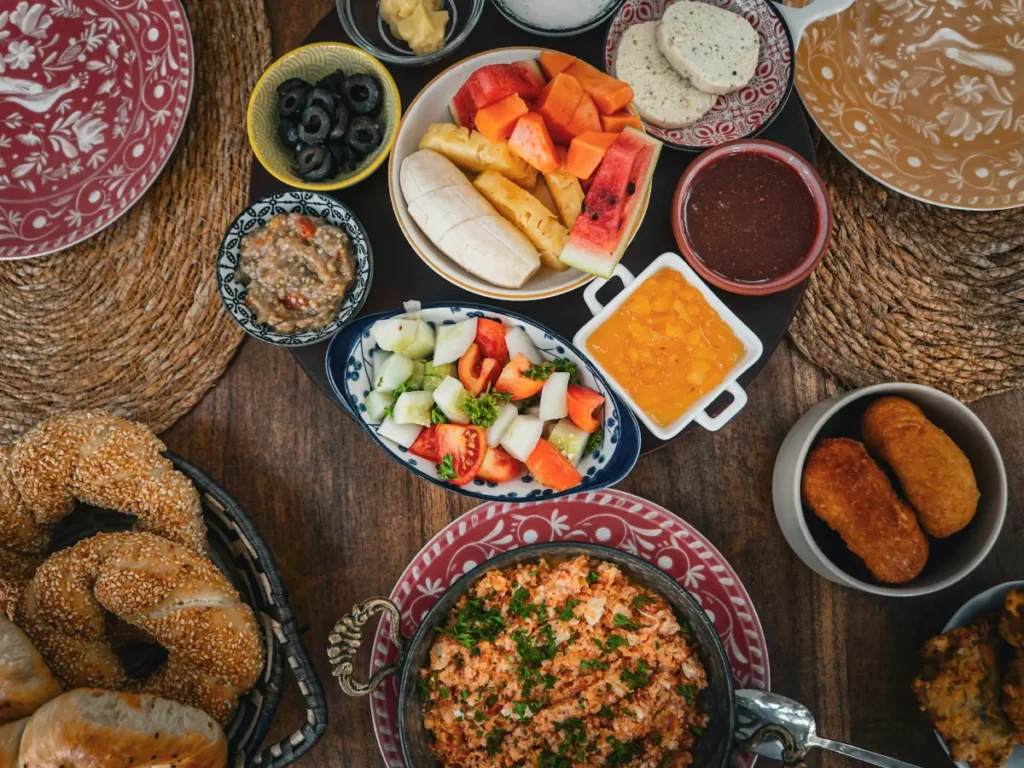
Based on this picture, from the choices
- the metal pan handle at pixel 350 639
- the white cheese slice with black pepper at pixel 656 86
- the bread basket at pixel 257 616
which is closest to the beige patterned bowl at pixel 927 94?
the white cheese slice with black pepper at pixel 656 86

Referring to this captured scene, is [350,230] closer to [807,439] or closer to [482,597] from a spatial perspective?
[482,597]

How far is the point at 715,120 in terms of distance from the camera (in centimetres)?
207

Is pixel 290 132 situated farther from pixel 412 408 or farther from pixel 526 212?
pixel 412 408

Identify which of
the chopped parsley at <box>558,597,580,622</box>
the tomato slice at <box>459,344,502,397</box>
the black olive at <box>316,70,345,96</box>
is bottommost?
the chopped parsley at <box>558,597,580,622</box>

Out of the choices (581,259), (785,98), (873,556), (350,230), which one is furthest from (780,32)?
(873,556)

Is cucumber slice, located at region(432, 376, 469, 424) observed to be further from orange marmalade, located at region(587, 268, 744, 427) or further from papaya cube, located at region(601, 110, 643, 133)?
papaya cube, located at region(601, 110, 643, 133)

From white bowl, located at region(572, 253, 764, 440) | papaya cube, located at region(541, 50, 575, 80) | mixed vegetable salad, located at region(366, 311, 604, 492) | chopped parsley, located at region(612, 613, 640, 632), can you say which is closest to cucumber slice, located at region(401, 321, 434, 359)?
mixed vegetable salad, located at region(366, 311, 604, 492)

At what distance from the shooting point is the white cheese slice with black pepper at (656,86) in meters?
2.02

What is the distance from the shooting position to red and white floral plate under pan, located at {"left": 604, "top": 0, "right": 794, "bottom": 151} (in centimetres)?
204

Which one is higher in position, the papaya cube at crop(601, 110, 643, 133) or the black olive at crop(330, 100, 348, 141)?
the black olive at crop(330, 100, 348, 141)

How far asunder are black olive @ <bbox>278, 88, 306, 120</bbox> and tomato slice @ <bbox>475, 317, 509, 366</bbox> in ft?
2.26

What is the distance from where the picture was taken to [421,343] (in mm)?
2010

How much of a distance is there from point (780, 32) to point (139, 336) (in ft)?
6.17

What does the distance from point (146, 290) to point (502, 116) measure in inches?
44.9
